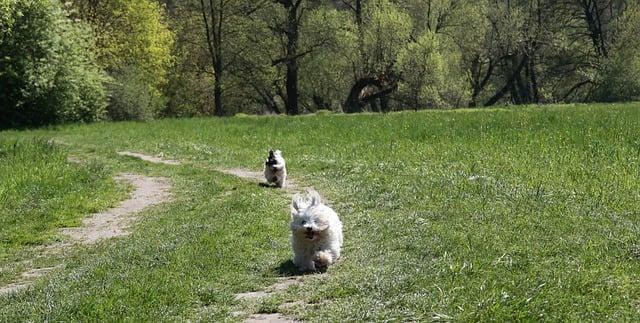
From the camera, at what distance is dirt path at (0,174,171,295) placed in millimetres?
10969

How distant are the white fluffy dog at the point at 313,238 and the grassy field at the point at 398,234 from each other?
0.26m

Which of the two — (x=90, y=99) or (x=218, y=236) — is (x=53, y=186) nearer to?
(x=218, y=236)

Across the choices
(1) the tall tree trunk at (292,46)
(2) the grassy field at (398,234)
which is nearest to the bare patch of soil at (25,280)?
(2) the grassy field at (398,234)

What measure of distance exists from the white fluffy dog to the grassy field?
260 millimetres

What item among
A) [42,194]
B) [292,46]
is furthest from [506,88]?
[42,194]

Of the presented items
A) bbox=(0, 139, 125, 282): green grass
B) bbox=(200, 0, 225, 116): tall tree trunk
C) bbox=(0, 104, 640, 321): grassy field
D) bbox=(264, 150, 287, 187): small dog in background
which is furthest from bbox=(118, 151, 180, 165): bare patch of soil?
bbox=(200, 0, 225, 116): tall tree trunk

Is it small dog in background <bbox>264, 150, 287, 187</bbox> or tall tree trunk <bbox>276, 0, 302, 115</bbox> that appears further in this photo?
tall tree trunk <bbox>276, 0, 302, 115</bbox>

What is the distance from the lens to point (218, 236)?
11.1 meters

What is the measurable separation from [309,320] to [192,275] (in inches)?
98.5

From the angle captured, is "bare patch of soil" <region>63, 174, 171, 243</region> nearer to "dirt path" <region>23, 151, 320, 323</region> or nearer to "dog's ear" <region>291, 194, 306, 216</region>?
"dirt path" <region>23, 151, 320, 323</region>

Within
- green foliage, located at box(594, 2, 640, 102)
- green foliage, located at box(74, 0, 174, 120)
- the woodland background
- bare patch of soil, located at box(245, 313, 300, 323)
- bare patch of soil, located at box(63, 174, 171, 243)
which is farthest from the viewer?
green foliage, located at box(74, 0, 174, 120)

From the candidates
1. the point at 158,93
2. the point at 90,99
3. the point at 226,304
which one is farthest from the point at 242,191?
the point at 158,93

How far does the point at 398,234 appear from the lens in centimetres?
1018

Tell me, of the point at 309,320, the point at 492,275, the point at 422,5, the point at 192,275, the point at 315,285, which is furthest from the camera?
the point at 422,5
